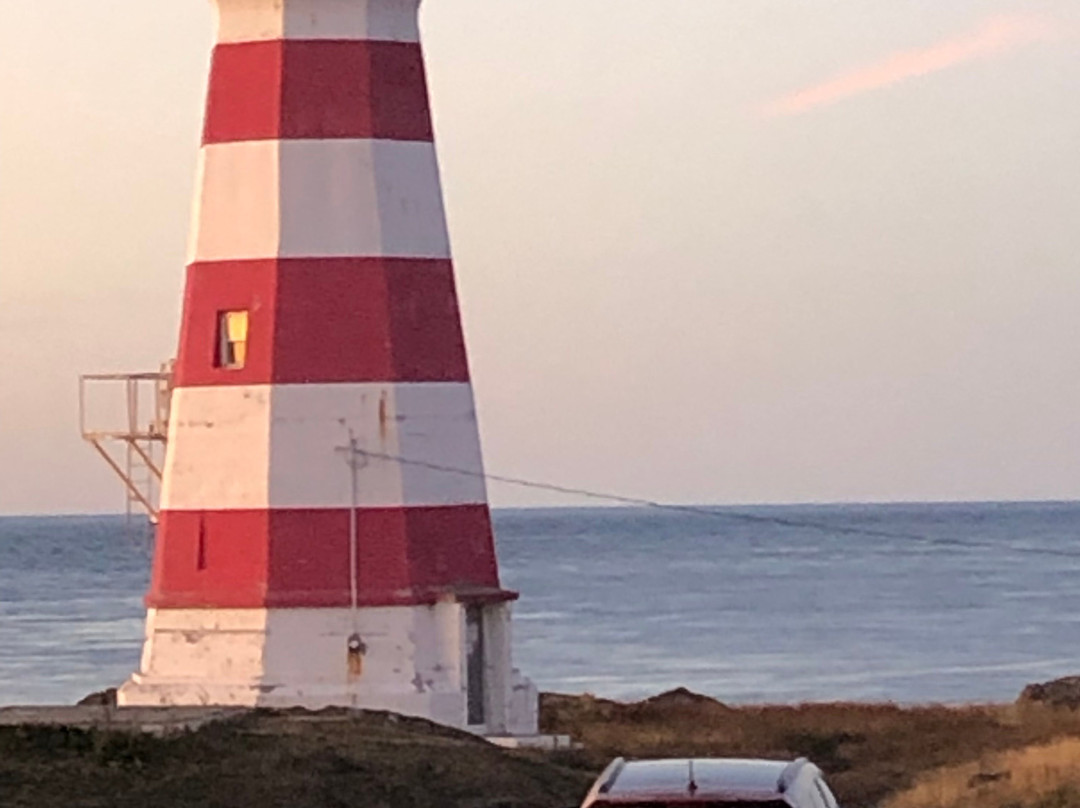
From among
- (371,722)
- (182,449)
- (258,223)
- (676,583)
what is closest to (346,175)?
(258,223)

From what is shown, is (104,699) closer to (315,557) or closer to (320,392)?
(315,557)

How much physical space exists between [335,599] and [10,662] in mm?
33032

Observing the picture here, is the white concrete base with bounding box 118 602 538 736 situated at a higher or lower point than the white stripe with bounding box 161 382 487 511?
lower

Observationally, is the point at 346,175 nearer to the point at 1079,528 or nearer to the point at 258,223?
the point at 258,223

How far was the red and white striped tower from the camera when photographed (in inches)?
784

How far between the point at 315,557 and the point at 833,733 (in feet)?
15.1

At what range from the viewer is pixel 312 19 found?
65.4ft

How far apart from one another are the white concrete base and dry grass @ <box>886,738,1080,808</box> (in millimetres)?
2892

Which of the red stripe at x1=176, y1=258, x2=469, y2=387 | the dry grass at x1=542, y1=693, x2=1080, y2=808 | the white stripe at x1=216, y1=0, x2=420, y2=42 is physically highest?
the white stripe at x1=216, y1=0, x2=420, y2=42

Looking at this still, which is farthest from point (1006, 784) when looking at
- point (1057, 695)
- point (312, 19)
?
point (1057, 695)

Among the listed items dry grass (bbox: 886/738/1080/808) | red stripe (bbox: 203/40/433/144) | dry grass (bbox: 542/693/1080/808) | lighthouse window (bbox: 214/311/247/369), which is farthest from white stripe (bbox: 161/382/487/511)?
dry grass (bbox: 886/738/1080/808)

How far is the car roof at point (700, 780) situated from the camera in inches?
464

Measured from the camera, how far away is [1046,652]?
2131 inches

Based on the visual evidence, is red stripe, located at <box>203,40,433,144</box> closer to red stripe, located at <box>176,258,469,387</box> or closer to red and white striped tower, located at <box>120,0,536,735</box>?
red and white striped tower, located at <box>120,0,536,735</box>
